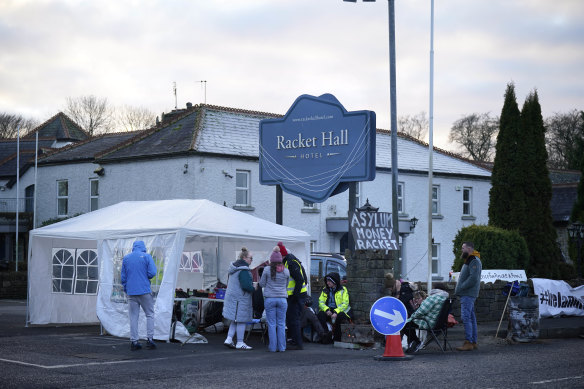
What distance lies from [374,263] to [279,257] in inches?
82.5

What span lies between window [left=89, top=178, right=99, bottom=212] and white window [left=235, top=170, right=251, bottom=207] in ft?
26.5

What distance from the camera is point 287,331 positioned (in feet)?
57.6

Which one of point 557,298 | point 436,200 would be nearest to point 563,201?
point 436,200

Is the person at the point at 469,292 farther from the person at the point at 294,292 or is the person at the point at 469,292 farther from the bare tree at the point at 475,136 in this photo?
the bare tree at the point at 475,136

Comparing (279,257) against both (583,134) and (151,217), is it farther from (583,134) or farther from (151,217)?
(583,134)

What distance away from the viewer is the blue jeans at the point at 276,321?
15609 mm

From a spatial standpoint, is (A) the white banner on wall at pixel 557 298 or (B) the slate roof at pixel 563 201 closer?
(A) the white banner on wall at pixel 557 298

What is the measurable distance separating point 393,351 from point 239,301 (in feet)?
10.3

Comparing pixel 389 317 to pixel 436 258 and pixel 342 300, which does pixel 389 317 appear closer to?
pixel 342 300

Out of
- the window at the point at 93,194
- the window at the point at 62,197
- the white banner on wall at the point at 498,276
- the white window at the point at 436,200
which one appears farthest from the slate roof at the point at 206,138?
the white banner on wall at the point at 498,276

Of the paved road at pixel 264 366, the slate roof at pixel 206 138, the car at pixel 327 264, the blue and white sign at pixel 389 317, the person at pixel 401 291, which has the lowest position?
the paved road at pixel 264 366

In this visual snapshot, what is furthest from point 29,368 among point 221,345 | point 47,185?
point 47,185

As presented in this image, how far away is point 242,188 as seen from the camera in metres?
35.9

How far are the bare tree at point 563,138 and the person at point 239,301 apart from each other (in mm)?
55015
